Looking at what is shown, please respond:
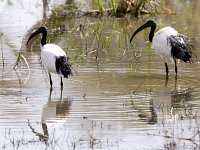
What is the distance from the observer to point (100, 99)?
416 inches

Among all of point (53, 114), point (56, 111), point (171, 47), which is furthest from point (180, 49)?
point (53, 114)

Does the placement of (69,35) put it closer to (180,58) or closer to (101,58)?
(101,58)

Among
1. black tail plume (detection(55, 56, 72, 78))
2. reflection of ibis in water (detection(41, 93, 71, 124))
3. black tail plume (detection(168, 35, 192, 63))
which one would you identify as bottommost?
reflection of ibis in water (detection(41, 93, 71, 124))

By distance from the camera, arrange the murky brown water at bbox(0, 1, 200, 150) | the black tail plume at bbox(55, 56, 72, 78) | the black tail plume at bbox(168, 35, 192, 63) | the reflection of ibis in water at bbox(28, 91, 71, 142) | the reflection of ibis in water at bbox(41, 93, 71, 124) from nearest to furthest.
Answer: the murky brown water at bbox(0, 1, 200, 150) < the reflection of ibis in water at bbox(28, 91, 71, 142) < the reflection of ibis in water at bbox(41, 93, 71, 124) < the black tail plume at bbox(55, 56, 72, 78) < the black tail plume at bbox(168, 35, 192, 63)

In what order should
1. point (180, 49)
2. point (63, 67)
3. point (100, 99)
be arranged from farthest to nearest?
point (180, 49)
point (63, 67)
point (100, 99)

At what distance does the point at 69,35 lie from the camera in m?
17.0

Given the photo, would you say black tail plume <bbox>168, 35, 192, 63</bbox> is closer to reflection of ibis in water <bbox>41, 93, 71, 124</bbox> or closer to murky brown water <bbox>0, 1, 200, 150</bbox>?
murky brown water <bbox>0, 1, 200, 150</bbox>

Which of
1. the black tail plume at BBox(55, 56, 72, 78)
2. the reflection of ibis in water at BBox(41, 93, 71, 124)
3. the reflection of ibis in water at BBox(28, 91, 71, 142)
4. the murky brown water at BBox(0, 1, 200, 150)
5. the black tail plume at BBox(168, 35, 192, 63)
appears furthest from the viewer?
the black tail plume at BBox(168, 35, 192, 63)

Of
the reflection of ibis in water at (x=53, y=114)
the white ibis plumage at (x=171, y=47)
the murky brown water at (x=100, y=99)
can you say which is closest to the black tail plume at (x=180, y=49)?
the white ibis plumage at (x=171, y=47)

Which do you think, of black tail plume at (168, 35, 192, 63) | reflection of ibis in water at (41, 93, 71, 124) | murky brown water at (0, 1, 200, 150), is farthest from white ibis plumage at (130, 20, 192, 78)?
reflection of ibis in water at (41, 93, 71, 124)

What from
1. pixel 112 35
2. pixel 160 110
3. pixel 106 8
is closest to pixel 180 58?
pixel 160 110

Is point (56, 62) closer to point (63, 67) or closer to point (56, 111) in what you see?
point (63, 67)

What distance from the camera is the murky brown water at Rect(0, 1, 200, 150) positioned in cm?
831

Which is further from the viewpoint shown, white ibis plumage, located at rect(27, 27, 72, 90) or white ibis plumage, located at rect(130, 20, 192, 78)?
white ibis plumage, located at rect(130, 20, 192, 78)
